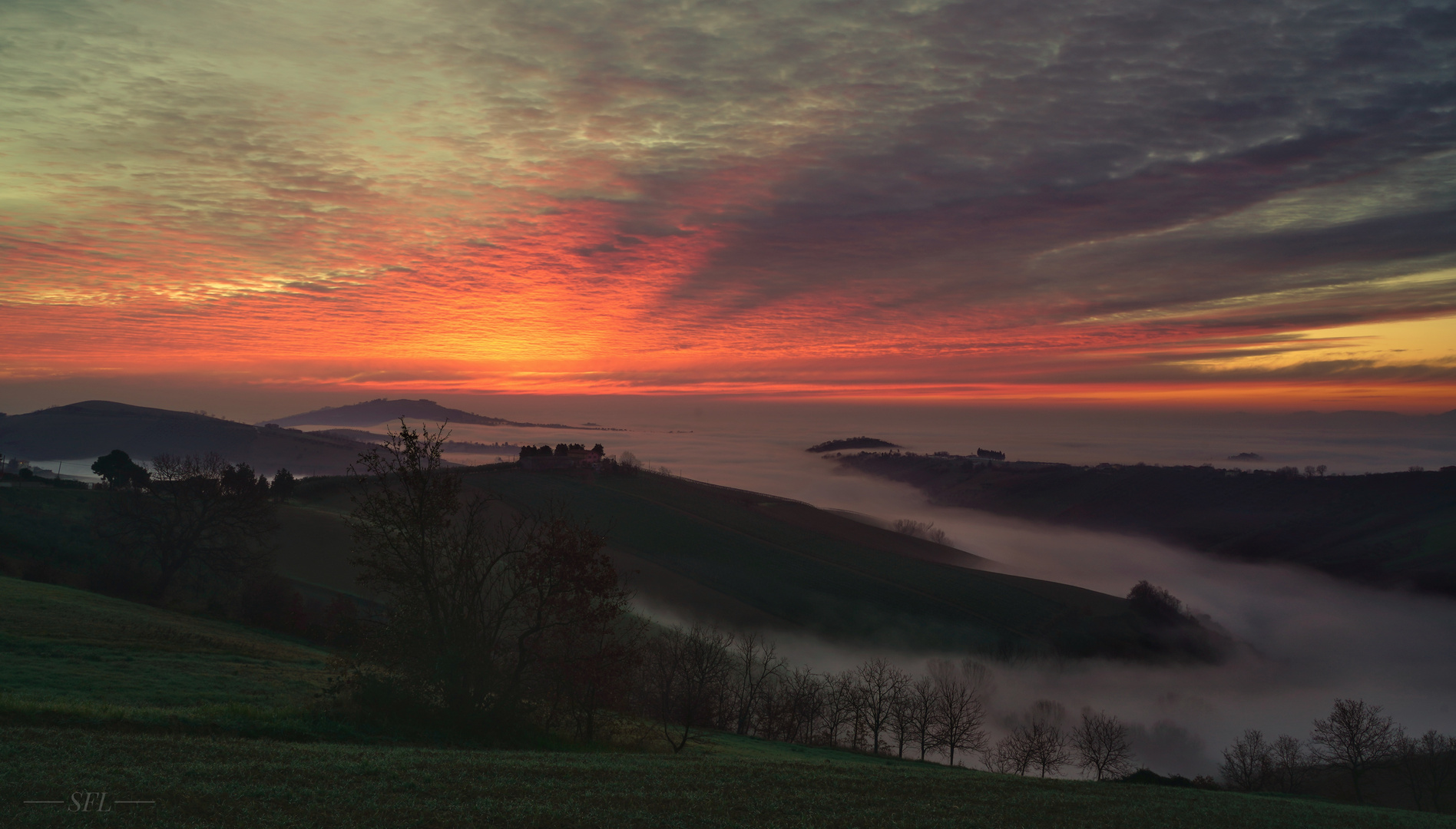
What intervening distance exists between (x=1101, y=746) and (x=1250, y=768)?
13994 mm

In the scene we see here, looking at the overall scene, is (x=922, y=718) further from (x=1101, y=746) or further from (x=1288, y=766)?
(x=1288, y=766)

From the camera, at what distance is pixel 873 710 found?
67.8 meters

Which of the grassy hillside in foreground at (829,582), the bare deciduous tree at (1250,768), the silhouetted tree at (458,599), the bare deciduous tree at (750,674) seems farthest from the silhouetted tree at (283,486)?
the bare deciduous tree at (1250,768)

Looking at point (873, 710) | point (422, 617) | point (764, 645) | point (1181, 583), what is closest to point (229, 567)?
point (422, 617)

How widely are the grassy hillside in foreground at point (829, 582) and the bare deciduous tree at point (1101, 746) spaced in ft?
39.6

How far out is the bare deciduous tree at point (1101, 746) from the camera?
70750 mm

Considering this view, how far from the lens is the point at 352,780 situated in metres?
13.4

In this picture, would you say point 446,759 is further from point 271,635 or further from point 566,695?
point 271,635

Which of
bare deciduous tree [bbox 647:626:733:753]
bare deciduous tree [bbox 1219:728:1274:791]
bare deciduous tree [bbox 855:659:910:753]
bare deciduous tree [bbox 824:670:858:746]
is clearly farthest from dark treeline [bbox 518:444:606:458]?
bare deciduous tree [bbox 1219:728:1274:791]

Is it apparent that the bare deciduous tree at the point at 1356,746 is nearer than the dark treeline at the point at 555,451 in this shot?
Yes

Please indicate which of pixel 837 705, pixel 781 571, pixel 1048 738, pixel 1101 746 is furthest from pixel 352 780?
pixel 781 571

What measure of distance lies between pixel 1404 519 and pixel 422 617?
25706cm

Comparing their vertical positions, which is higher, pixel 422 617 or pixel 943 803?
pixel 422 617

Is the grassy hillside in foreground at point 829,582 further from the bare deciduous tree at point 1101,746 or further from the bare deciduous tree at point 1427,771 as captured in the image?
the bare deciduous tree at point 1427,771
